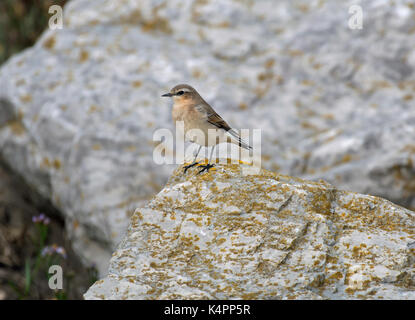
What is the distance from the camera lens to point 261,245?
11.0 ft

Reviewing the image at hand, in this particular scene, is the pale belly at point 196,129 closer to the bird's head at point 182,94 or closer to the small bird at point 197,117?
the small bird at point 197,117

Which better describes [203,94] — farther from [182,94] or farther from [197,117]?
[197,117]

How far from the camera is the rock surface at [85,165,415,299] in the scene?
3051 mm

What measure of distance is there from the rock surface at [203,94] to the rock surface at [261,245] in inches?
76.9

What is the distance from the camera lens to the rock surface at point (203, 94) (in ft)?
19.0

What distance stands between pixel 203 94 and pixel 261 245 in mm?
3334

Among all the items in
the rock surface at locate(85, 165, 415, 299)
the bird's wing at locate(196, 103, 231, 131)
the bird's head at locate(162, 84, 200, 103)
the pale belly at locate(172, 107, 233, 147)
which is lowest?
the rock surface at locate(85, 165, 415, 299)

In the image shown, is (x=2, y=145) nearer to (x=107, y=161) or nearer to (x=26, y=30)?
(x=107, y=161)

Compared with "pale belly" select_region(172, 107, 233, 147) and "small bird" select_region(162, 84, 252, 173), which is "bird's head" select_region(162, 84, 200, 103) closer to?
"small bird" select_region(162, 84, 252, 173)

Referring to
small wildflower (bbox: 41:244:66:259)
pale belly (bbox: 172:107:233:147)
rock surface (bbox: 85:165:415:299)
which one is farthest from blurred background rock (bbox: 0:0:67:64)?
rock surface (bbox: 85:165:415:299)

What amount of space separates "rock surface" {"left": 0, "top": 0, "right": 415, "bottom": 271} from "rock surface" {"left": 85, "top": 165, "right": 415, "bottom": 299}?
76.9 inches

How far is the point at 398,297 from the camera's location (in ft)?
9.67

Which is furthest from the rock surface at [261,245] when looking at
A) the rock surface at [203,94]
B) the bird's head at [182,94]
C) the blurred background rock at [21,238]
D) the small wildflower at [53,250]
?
the blurred background rock at [21,238]
